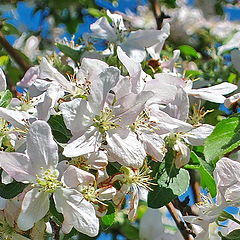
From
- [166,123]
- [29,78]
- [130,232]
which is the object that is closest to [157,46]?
[29,78]

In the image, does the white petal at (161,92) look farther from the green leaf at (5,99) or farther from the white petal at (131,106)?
the green leaf at (5,99)

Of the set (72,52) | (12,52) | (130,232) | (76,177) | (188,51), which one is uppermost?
(76,177)

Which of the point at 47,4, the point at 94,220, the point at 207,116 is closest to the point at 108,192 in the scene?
the point at 94,220

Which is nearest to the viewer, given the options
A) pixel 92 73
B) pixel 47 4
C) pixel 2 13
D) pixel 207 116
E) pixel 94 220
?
pixel 94 220

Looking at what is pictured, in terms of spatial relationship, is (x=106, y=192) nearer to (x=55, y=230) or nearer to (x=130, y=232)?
(x=55, y=230)

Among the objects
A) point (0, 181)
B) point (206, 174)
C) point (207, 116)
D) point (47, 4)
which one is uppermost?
point (0, 181)

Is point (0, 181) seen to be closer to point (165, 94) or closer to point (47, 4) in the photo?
point (165, 94)

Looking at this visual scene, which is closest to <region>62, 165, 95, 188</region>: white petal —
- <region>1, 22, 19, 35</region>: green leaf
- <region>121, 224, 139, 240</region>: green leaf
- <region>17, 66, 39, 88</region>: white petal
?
<region>17, 66, 39, 88</region>: white petal
